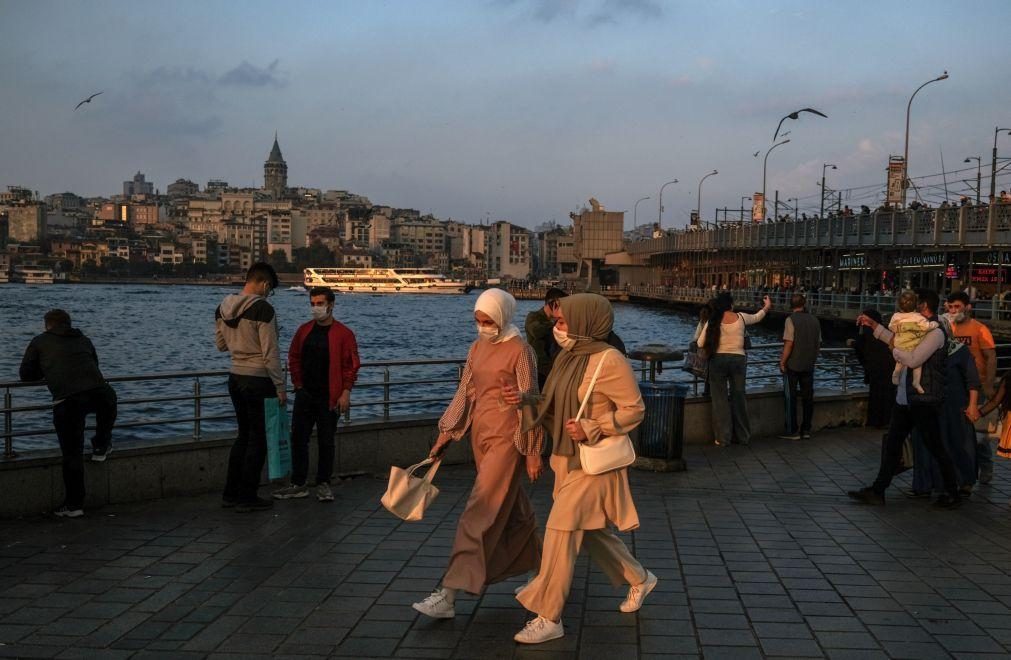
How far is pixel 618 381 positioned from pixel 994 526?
4.55m

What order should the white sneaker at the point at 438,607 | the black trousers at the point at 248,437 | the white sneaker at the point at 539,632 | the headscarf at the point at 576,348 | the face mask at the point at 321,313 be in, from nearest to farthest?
the white sneaker at the point at 539,632
the headscarf at the point at 576,348
the white sneaker at the point at 438,607
the black trousers at the point at 248,437
the face mask at the point at 321,313

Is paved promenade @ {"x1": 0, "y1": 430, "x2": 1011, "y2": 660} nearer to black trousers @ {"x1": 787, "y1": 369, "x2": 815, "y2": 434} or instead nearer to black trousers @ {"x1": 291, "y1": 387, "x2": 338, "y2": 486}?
black trousers @ {"x1": 291, "y1": 387, "x2": 338, "y2": 486}

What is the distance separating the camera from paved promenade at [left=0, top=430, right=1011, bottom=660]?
5395 mm

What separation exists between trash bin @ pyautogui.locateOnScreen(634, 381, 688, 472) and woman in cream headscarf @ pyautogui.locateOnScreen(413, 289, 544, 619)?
4.66 meters

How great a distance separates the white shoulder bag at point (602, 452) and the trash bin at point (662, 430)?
5.13 metres

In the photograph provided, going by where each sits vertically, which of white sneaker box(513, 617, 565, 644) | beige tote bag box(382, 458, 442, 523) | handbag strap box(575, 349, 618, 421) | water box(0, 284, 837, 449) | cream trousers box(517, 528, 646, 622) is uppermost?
handbag strap box(575, 349, 618, 421)

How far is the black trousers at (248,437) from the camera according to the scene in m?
8.36

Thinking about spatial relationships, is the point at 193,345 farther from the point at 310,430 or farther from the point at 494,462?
the point at 494,462

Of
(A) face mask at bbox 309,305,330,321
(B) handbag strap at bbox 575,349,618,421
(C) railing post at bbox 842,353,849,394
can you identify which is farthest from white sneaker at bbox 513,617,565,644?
(C) railing post at bbox 842,353,849,394

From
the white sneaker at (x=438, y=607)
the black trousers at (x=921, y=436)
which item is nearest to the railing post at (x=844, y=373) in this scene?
the black trousers at (x=921, y=436)

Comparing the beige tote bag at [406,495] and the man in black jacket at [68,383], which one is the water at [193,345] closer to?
the man in black jacket at [68,383]

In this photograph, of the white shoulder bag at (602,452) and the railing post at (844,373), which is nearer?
the white shoulder bag at (602,452)

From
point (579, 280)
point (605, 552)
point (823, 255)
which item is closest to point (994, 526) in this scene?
point (605, 552)

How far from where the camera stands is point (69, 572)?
21.7 feet
